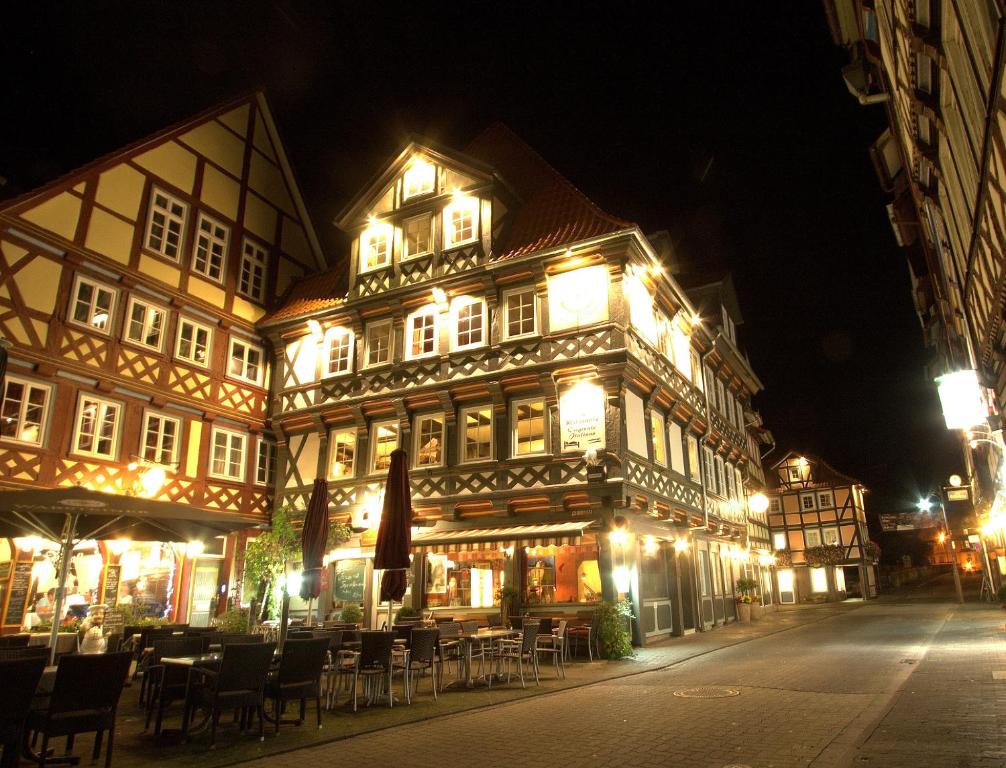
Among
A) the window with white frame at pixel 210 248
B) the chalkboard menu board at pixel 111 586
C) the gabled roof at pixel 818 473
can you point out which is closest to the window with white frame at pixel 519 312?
the window with white frame at pixel 210 248

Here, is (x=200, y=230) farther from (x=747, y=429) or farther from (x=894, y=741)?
(x=747, y=429)

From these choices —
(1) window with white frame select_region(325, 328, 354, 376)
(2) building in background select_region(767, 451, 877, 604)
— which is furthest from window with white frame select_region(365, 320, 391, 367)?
(2) building in background select_region(767, 451, 877, 604)

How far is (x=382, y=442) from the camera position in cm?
2045

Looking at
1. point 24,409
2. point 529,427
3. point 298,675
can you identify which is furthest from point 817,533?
point 24,409

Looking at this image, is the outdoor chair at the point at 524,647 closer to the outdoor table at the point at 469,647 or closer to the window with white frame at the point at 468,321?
the outdoor table at the point at 469,647

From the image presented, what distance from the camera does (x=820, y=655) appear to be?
13.6m

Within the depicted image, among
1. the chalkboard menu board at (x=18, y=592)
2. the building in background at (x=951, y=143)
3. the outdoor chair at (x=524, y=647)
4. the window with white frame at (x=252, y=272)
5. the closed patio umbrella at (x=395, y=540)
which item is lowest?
the outdoor chair at (x=524, y=647)

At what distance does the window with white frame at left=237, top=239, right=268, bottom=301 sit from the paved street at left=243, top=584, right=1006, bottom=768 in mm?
17466

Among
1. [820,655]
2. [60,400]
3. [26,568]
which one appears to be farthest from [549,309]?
[26,568]

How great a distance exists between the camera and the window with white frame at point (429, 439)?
19.3 metres

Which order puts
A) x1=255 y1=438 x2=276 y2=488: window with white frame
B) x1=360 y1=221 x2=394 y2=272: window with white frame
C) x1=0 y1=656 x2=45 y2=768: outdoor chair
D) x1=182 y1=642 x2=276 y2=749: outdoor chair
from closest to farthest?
x1=0 y1=656 x2=45 y2=768: outdoor chair → x1=182 y1=642 x2=276 y2=749: outdoor chair → x1=360 y1=221 x2=394 y2=272: window with white frame → x1=255 y1=438 x2=276 y2=488: window with white frame

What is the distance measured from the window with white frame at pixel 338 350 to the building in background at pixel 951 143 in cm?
1514

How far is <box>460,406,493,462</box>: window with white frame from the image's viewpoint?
61.3ft

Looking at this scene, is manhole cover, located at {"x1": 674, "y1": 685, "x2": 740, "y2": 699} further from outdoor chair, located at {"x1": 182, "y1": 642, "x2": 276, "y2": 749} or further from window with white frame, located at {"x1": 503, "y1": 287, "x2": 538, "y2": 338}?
window with white frame, located at {"x1": 503, "y1": 287, "x2": 538, "y2": 338}
